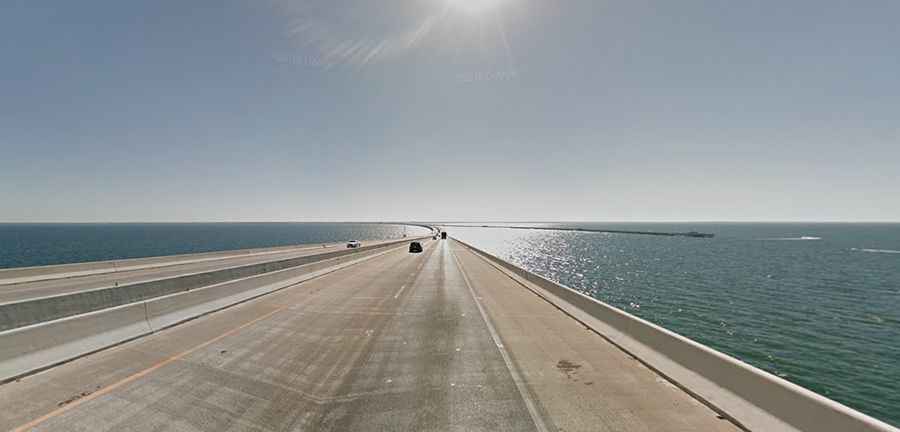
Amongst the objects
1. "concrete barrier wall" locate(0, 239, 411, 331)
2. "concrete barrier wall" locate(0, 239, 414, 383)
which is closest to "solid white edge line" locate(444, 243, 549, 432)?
"concrete barrier wall" locate(0, 239, 414, 383)

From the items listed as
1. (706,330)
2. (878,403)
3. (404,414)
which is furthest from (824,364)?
(404,414)

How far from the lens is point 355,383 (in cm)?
663

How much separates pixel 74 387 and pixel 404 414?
5.95m

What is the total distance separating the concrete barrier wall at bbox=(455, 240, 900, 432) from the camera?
4.39 m

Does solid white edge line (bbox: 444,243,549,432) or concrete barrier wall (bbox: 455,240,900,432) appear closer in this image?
concrete barrier wall (bbox: 455,240,900,432)

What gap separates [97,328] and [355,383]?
6.54m

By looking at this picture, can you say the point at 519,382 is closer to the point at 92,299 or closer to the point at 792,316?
the point at 92,299

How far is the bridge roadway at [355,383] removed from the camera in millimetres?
5301

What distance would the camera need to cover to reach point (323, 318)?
451 inches

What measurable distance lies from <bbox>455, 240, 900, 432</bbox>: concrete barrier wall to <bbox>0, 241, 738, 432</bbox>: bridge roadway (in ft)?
1.09

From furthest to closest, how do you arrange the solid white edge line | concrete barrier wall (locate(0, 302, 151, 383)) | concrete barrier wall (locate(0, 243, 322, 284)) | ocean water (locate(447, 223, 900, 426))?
concrete barrier wall (locate(0, 243, 322, 284))
ocean water (locate(447, 223, 900, 426))
concrete barrier wall (locate(0, 302, 151, 383))
the solid white edge line

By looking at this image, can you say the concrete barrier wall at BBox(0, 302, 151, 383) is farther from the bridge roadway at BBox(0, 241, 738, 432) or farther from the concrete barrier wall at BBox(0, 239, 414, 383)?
the bridge roadway at BBox(0, 241, 738, 432)

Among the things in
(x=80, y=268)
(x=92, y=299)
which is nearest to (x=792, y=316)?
(x=92, y=299)

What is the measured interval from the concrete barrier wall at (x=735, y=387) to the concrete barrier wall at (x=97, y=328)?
12.3 metres
